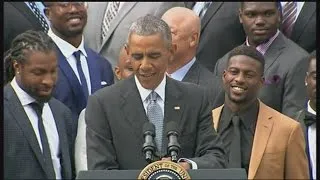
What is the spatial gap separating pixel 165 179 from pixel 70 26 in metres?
3.80

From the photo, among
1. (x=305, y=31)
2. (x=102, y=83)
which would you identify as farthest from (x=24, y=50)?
(x=305, y=31)

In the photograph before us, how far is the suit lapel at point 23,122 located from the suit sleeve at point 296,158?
5.45 ft

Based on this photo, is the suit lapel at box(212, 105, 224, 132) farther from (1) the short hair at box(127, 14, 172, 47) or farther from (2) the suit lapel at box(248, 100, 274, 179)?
(1) the short hair at box(127, 14, 172, 47)

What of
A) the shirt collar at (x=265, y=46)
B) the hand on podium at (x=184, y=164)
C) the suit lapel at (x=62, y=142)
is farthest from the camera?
the shirt collar at (x=265, y=46)

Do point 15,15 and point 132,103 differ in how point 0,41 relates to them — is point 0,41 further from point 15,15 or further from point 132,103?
point 132,103

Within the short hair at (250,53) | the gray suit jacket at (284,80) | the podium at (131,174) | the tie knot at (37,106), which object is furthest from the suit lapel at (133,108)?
the gray suit jacket at (284,80)

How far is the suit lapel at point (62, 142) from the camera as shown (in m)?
8.07

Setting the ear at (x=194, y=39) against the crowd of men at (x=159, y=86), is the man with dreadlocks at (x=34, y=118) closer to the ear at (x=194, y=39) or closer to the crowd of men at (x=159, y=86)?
the crowd of men at (x=159, y=86)

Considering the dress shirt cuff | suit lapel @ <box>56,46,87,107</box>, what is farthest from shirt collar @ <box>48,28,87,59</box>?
the dress shirt cuff

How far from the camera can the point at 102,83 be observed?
901cm

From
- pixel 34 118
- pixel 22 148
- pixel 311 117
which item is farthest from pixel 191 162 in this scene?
pixel 311 117

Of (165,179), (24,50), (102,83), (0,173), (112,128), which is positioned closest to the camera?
(165,179)

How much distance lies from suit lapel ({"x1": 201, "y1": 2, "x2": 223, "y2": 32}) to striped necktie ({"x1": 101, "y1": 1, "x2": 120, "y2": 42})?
781 millimetres

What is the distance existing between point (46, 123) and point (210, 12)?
7.09 feet
